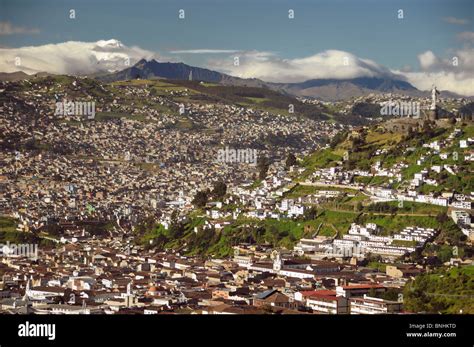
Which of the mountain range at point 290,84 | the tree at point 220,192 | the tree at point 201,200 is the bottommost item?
the tree at point 201,200

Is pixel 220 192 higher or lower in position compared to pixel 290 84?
lower

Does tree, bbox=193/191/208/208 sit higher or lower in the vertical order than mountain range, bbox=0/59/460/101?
lower

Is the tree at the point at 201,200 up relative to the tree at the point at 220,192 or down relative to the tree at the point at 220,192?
down

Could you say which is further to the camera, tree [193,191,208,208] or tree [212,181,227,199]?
tree [212,181,227,199]

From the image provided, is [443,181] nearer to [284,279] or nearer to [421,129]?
[421,129]

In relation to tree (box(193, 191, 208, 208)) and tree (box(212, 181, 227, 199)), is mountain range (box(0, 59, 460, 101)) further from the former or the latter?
tree (box(193, 191, 208, 208))

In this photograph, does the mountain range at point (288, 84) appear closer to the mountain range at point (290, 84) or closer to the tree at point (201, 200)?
the mountain range at point (290, 84)

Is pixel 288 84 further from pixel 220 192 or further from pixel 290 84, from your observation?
pixel 220 192

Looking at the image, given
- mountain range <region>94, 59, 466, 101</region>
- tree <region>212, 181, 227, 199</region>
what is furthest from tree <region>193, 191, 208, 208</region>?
mountain range <region>94, 59, 466, 101</region>

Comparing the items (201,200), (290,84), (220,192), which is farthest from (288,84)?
(201,200)

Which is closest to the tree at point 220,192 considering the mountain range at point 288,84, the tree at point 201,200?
the tree at point 201,200
